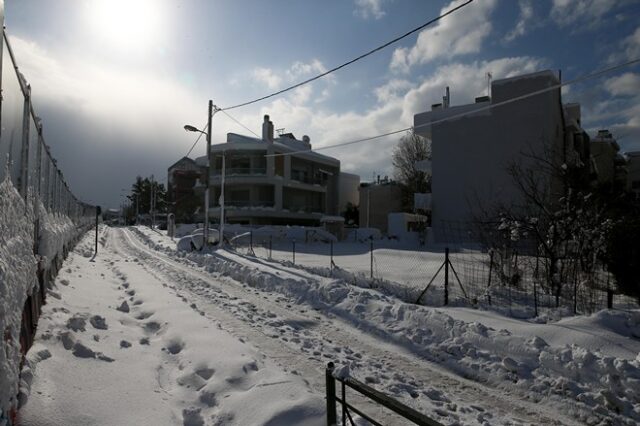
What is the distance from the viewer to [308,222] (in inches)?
2153

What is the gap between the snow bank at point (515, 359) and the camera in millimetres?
4844

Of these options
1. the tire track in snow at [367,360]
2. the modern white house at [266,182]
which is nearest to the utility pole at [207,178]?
the tire track in snow at [367,360]

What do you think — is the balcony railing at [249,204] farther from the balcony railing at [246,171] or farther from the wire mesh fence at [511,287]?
the wire mesh fence at [511,287]

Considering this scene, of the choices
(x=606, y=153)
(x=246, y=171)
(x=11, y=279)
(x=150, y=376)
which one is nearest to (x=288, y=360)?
(x=150, y=376)

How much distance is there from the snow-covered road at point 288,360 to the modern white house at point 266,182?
39417mm

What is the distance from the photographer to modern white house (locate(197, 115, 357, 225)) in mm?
49281

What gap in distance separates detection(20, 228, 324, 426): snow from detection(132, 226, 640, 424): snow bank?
2.63 meters

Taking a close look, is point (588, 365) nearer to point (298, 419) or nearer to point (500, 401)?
point (500, 401)

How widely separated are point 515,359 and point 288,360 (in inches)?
126

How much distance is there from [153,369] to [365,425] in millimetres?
2710

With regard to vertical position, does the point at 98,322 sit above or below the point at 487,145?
below

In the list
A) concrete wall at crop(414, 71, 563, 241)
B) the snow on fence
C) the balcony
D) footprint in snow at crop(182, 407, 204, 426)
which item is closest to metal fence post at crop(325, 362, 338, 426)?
footprint in snow at crop(182, 407, 204, 426)

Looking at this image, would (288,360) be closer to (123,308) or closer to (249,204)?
(123,308)

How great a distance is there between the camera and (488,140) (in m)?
31.2
